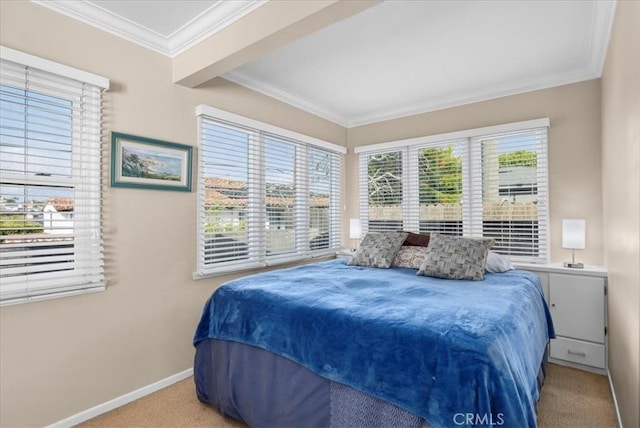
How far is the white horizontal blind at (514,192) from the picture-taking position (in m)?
3.35

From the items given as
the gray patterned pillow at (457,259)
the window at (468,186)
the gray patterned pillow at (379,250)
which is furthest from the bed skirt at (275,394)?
the window at (468,186)

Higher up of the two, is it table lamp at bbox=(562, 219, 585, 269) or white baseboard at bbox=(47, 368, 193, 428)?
table lamp at bbox=(562, 219, 585, 269)

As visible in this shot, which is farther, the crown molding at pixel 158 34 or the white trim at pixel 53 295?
the crown molding at pixel 158 34

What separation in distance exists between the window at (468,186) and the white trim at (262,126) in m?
0.53

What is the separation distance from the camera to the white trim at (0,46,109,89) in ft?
6.27

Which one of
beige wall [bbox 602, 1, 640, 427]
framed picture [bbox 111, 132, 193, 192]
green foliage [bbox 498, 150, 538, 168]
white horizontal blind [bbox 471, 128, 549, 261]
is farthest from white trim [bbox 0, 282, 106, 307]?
green foliage [bbox 498, 150, 538, 168]

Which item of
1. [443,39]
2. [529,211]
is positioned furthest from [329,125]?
[529,211]

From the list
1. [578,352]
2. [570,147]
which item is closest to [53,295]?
[578,352]

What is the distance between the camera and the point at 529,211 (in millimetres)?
3408

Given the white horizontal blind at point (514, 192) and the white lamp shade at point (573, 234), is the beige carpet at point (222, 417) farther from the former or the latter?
the white horizontal blind at point (514, 192)

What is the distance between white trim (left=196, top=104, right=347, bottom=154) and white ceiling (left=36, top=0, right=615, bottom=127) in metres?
0.36

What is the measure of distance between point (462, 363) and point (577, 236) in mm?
2354

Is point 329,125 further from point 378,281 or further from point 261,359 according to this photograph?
point 261,359

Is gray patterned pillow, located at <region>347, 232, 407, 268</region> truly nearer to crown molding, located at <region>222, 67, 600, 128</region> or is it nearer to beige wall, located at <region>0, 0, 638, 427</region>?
beige wall, located at <region>0, 0, 638, 427</region>
